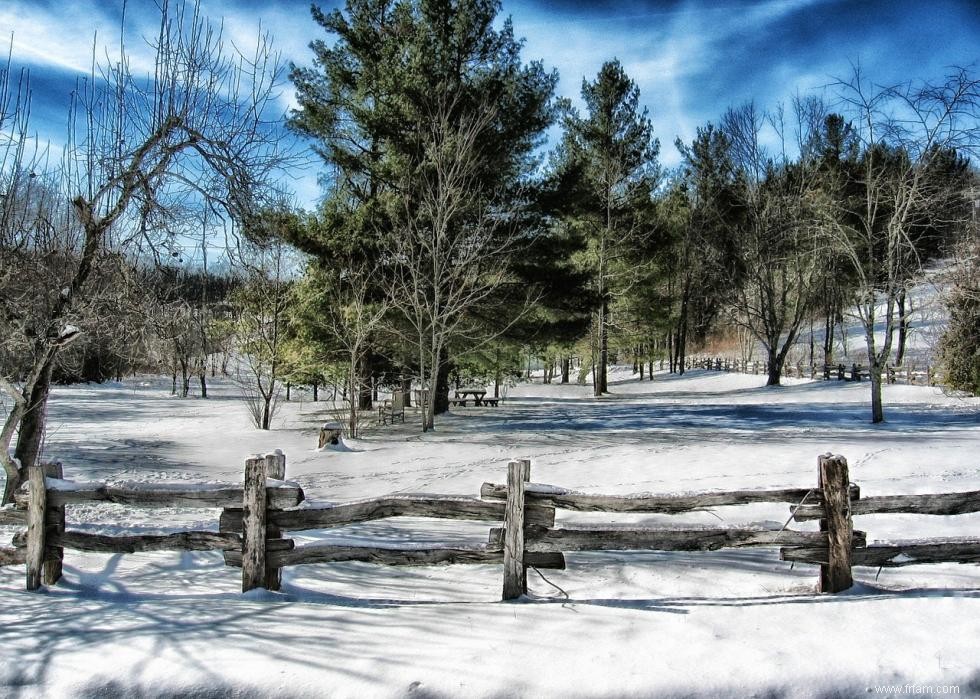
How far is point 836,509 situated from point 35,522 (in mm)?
6574

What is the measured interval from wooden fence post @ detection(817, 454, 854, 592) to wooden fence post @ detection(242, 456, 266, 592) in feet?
14.4

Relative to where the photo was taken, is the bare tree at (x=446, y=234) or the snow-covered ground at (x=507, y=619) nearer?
the snow-covered ground at (x=507, y=619)

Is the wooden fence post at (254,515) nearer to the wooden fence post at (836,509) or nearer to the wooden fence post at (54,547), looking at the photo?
the wooden fence post at (54,547)

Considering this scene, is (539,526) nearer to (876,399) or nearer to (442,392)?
(876,399)

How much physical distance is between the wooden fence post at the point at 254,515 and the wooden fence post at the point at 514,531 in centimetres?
194

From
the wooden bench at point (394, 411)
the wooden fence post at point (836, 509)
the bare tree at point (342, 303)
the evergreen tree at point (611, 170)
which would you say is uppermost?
the evergreen tree at point (611, 170)

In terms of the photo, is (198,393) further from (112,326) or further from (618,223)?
(112,326)

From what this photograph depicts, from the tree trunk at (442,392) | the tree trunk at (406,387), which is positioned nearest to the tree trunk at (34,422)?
the tree trunk at (406,387)

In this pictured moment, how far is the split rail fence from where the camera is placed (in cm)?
512

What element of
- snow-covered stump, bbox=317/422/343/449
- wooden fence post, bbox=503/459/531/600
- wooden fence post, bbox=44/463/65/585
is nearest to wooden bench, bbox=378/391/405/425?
snow-covered stump, bbox=317/422/343/449

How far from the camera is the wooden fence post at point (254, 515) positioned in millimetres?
5172

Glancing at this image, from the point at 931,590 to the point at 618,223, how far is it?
29.9 meters

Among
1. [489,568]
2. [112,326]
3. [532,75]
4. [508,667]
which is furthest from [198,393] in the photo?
[508,667]

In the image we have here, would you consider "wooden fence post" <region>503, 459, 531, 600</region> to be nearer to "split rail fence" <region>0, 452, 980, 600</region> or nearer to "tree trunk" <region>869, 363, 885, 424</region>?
"split rail fence" <region>0, 452, 980, 600</region>
